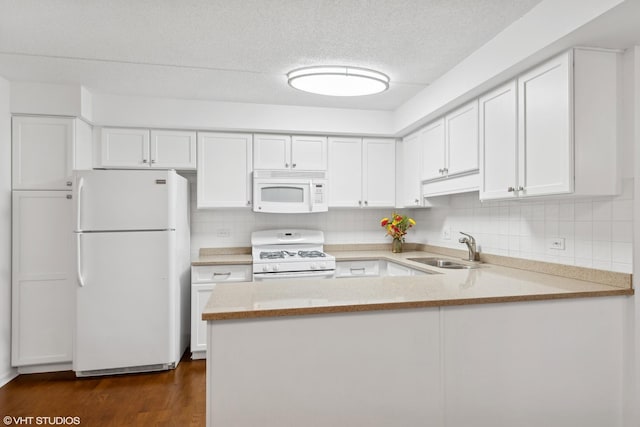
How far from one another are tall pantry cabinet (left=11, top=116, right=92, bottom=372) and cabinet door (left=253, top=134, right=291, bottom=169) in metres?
1.50

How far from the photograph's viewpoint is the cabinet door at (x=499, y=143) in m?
2.34

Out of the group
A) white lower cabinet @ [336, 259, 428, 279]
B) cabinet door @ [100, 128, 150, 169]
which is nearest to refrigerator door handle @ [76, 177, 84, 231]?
cabinet door @ [100, 128, 150, 169]

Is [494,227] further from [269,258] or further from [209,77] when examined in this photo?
[209,77]

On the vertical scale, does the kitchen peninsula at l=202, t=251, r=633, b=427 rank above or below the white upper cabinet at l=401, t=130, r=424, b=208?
below

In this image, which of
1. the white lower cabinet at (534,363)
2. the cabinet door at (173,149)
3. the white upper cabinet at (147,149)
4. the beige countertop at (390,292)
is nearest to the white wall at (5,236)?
the white upper cabinet at (147,149)

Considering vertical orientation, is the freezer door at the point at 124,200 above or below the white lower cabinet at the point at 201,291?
above

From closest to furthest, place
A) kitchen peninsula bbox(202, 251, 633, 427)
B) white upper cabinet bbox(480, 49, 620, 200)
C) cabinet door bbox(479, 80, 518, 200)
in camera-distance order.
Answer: kitchen peninsula bbox(202, 251, 633, 427)
white upper cabinet bbox(480, 49, 620, 200)
cabinet door bbox(479, 80, 518, 200)

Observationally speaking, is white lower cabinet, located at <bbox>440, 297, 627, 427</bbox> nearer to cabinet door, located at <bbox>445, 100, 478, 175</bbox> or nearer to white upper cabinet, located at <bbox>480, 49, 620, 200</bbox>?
white upper cabinet, located at <bbox>480, 49, 620, 200</bbox>

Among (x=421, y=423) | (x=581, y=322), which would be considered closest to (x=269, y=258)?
(x=421, y=423)

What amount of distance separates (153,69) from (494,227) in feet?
9.17

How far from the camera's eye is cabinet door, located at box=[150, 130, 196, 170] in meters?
3.59

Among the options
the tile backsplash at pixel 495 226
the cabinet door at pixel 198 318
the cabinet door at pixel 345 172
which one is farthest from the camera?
the cabinet door at pixel 345 172

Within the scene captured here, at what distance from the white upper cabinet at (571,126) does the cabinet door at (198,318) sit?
2611 mm

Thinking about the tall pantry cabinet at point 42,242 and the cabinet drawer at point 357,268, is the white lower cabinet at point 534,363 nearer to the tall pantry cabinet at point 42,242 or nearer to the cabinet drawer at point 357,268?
the cabinet drawer at point 357,268
